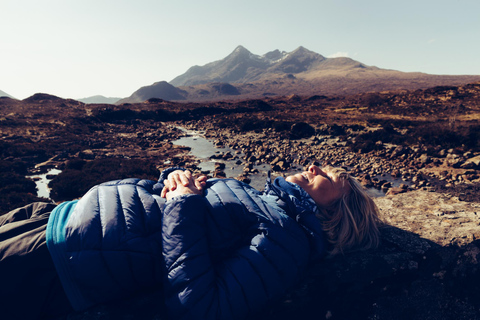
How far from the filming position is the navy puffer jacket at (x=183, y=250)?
2012 mm

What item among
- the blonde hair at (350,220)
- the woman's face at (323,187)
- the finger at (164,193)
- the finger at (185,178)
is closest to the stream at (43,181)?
the finger at (164,193)

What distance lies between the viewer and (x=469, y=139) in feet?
39.9

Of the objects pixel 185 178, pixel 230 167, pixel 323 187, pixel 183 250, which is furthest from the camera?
pixel 230 167

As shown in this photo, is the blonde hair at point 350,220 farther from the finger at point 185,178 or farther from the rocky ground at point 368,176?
the finger at point 185,178

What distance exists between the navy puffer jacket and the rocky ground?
397 mm

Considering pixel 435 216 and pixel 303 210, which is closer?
pixel 303 210

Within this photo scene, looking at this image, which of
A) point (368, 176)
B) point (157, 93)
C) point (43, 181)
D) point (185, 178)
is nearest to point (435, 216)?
point (185, 178)

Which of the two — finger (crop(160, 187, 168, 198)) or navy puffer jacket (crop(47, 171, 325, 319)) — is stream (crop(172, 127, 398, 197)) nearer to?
finger (crop(160, 187, 168, 198))

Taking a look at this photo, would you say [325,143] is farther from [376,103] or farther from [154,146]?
[376,103]

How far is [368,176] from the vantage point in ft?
30.6

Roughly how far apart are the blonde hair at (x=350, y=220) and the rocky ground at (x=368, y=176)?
174mm

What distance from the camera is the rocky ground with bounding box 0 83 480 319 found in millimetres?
2604

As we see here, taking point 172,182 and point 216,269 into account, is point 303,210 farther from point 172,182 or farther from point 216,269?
point 172,182

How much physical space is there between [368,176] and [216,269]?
8.56 m
